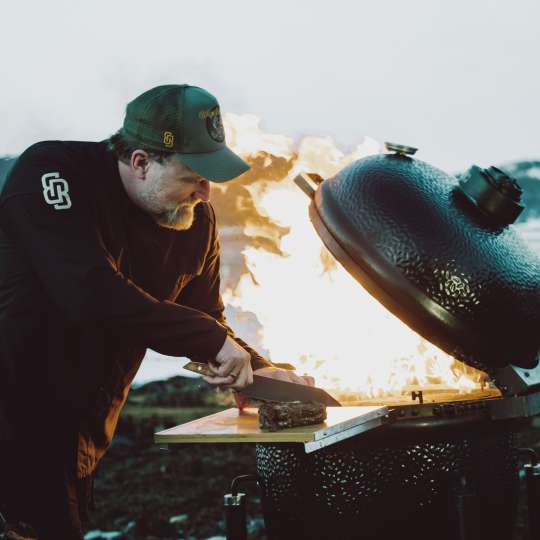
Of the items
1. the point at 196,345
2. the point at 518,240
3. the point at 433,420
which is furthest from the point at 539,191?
the point at 196,345

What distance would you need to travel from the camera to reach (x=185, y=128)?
221 cm

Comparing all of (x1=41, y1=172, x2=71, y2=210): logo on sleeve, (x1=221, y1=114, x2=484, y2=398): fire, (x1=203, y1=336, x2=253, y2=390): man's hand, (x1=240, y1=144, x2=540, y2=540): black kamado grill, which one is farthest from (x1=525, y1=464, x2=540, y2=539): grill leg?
(x1=41, y1=172, x2=71, y2=210): logo on sleeve

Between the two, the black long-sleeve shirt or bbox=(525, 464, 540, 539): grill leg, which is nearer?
the black long-sleeve shirt

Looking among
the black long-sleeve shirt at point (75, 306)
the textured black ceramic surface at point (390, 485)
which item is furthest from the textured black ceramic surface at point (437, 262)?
the black long-sleeve shirt at point (75, 306)

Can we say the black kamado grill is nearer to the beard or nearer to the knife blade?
the knife blade

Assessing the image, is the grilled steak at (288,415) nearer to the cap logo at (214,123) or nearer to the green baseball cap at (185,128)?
the green baseball cap at (185,128)

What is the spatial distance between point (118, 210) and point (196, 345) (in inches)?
19.4

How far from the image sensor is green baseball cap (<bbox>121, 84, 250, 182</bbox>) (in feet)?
7.22

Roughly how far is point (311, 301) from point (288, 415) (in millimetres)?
823

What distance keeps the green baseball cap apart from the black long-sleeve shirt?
17 centimetres

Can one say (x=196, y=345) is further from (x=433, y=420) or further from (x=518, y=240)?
(x=518, y=240)

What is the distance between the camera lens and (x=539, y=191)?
666 cm

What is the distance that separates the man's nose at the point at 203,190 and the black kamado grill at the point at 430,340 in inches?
15.3

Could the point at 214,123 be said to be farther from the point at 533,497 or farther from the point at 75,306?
the point at 533,497
